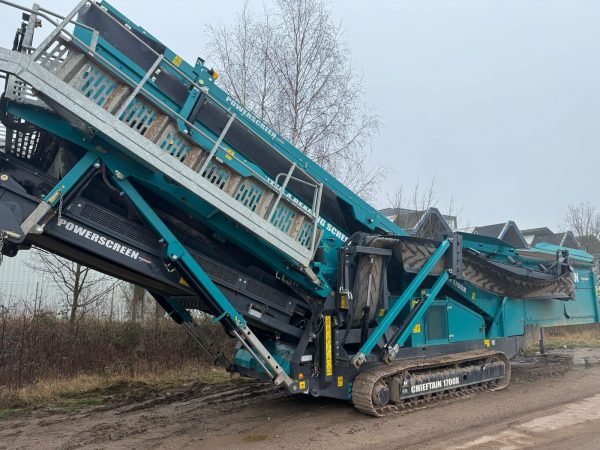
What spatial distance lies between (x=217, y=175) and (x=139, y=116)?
1005 millimetres

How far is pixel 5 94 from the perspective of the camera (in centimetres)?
429

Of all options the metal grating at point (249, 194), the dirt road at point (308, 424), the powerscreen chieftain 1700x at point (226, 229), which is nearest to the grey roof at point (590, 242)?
the dirt road at point (308, 424)

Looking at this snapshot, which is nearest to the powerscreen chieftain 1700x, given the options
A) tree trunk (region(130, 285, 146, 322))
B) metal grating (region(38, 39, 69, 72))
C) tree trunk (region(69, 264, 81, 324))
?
metal grating (region(38, 39, 69, 72))

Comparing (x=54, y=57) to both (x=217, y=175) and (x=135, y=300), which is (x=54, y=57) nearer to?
(x=217, y=175)

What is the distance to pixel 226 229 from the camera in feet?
18.5

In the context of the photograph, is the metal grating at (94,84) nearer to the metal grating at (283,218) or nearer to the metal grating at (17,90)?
the metal grating at (17,90)

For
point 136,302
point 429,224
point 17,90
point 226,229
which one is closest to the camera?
point 17,90

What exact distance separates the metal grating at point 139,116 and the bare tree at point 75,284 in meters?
7.50

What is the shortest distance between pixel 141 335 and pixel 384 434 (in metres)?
6.58

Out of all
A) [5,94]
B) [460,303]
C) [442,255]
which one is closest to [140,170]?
[5,94]

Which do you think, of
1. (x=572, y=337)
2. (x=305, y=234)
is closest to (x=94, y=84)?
(x=305, y=234)

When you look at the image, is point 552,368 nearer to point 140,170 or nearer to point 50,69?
point 140,170

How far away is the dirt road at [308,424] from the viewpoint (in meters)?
5.39

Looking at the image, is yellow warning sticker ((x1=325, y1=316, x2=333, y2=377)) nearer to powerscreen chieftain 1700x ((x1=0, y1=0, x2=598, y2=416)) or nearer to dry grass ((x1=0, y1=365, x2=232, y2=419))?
powerscreen chieftain 1700x ((x1=0, y1=0, x2=598, y2=416))
